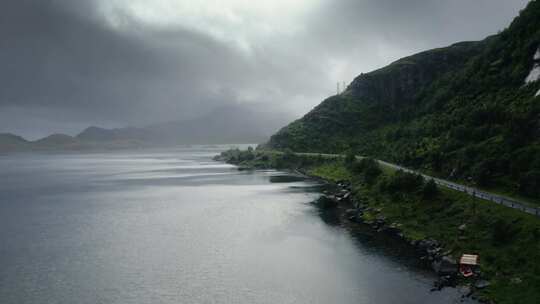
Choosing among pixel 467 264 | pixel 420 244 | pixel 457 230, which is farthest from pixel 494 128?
pixel 467 264

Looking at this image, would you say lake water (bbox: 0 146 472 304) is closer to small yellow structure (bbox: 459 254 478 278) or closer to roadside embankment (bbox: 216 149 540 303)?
roadside embankment (bbox: 216 149 540 303)

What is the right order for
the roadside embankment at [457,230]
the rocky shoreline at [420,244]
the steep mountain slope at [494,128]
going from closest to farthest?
the roadside embankment at [457,230], the rocky shoreline at [420,244], the steep mountain slope at [494,128]

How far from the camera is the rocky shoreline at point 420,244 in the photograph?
5681cm

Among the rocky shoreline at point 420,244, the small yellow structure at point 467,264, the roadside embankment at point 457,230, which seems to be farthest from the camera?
the small yellow structure at point 467,264

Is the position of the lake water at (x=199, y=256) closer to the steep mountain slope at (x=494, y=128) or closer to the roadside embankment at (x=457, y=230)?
the roadside embankment at (x=457, y=230)

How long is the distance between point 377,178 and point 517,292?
80.6m

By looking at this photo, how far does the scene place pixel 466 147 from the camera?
370 ft

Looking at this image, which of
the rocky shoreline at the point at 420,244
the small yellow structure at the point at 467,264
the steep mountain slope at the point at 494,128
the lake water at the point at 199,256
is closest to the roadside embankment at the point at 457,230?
the rocky shoreline at the point at 420,244

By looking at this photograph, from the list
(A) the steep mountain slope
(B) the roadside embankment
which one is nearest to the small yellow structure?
(B) the roadside embankment

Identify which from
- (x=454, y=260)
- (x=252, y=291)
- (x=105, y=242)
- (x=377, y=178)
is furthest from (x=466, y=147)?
(x=105, y=242)

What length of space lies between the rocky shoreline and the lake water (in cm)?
210

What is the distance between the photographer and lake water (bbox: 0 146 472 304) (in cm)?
5838

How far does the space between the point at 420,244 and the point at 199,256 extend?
43.4m

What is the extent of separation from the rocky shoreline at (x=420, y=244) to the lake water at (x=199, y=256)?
6.90ft
